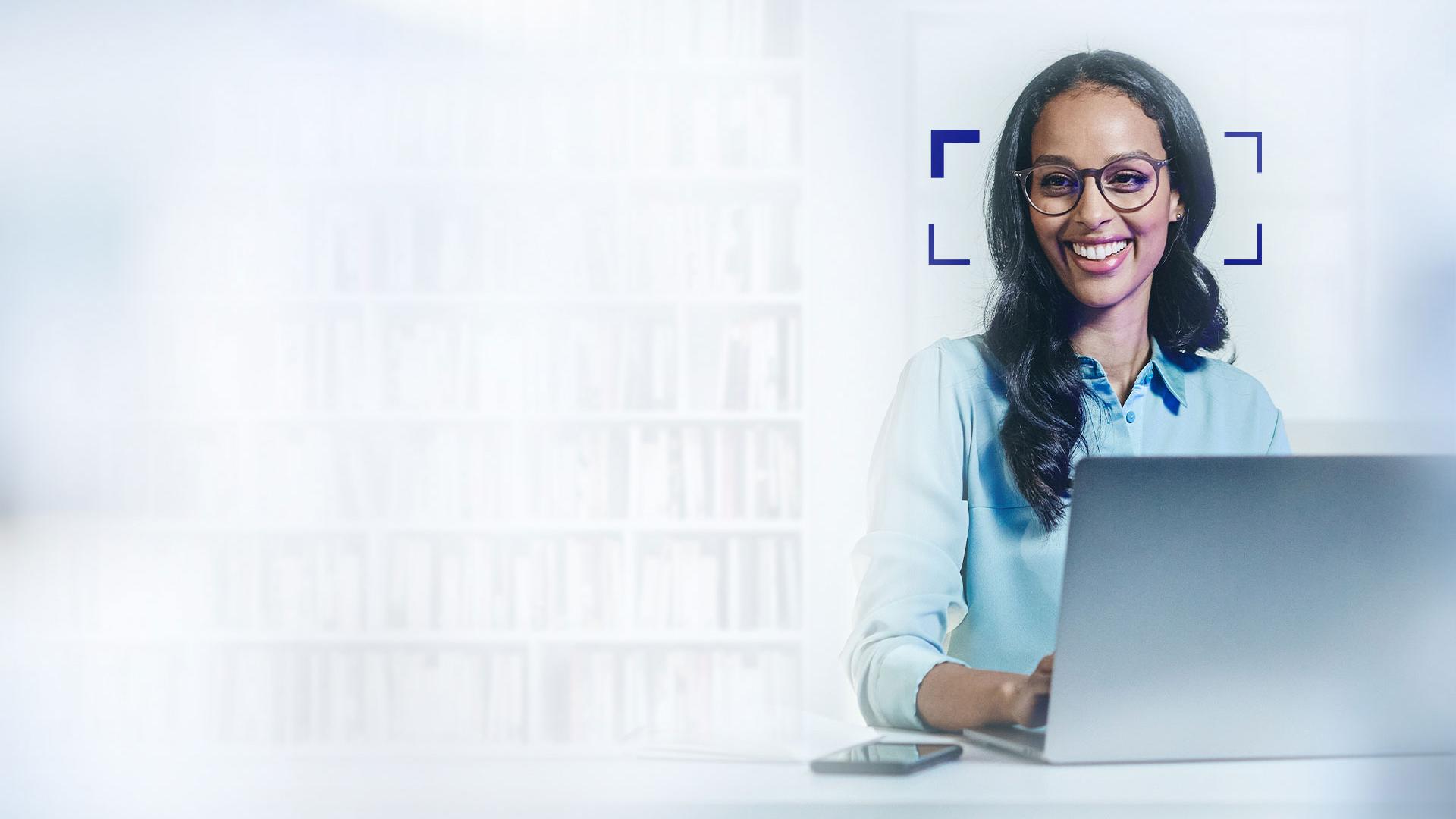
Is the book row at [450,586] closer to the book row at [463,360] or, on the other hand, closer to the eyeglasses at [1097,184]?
the book row at [463,360]

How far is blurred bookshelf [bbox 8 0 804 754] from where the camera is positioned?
239cm

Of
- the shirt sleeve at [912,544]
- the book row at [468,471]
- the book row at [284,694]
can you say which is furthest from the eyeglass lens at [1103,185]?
the book row at [284,694]

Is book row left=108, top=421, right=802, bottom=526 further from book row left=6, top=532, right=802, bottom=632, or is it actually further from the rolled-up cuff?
the rolled-up cuff

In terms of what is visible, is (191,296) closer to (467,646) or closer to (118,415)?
(118,415)

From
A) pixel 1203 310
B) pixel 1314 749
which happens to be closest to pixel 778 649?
pixel 1203 310

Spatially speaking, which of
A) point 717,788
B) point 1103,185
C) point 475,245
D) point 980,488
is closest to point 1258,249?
point 1103,185

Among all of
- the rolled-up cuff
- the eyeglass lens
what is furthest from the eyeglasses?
the rolled-up cuff

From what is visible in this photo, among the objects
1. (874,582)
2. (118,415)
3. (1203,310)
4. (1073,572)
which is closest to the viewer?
(1073,572)

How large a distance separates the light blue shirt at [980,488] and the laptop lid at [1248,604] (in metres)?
0.64

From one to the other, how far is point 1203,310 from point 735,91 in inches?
44.2

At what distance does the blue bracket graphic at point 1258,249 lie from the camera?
2316 mm

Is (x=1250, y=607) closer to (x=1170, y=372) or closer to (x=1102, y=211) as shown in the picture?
(x=1170, y=372)

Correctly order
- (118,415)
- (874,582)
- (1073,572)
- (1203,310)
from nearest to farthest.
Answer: (1073,572), (874,582), (1203,310), (118,415)

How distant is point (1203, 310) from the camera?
190 centimetres
